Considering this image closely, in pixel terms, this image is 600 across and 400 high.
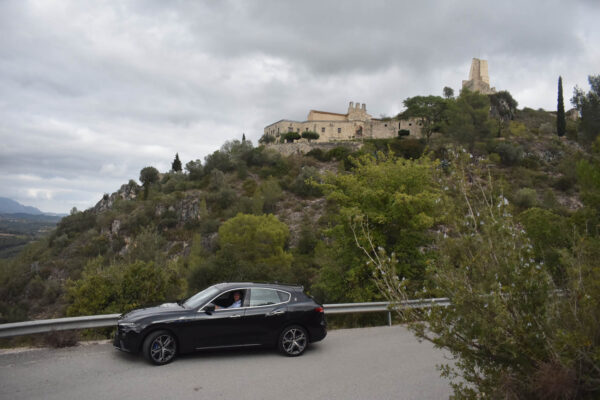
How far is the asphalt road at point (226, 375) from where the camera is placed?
5309 millimetres

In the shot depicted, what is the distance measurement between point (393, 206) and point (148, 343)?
9.61 m

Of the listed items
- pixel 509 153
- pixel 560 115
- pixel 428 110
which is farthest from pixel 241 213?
pixel 560 115

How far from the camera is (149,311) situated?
6.94 meters

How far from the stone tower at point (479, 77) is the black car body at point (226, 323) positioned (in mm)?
93225

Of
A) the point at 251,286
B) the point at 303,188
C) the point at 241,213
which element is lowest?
the point at 251,286

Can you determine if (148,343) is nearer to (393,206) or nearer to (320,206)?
(393,206)

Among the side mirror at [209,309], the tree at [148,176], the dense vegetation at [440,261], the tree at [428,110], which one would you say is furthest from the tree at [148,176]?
the side mirror at [209,309]

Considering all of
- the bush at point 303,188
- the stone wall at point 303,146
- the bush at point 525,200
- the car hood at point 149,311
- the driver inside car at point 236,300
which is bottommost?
the car hood at point 149,311

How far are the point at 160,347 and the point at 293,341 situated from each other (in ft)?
8.01

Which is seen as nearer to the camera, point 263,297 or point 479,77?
point 263,297

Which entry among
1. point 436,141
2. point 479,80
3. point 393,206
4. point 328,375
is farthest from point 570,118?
point 328,375

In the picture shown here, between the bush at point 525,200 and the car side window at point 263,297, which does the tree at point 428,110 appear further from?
the car side window at point 263,297

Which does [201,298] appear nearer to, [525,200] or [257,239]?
[257,239]

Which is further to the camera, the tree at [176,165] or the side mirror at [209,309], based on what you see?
the tree at [176,165]
